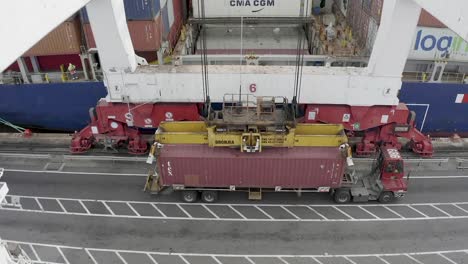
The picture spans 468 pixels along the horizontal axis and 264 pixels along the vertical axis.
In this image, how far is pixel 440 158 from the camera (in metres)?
21.2

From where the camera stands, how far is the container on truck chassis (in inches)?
639

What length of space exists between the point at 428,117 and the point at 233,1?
48.8 feet

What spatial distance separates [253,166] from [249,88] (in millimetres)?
4613

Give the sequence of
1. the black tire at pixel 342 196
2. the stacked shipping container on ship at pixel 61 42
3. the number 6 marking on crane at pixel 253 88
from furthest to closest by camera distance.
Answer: the stacked shipping container on ship at pixel 61 42 < the number 6 marking on crane at pixel 253 88 < the black tire at pixel 342 196

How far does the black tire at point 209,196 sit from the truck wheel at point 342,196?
563 centimetres

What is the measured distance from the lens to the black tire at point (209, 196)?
17.9 metres

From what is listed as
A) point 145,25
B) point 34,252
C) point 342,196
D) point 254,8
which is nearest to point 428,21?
point 342,196

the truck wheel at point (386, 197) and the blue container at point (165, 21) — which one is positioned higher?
the blue container at point (165, 21)

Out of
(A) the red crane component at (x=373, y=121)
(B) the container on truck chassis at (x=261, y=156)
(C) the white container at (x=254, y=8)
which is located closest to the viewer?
(B) the container on truck chassis at (x=261, y=156)

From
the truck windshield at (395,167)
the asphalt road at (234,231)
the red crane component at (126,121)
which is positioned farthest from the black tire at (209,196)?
the truck windshield at (395,167)

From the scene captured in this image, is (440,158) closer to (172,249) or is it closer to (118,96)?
(172,249)

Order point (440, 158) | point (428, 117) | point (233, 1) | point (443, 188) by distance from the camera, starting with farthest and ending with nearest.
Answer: point (233, 1) → point (428, 117) → point (440, 158) → point (443, 188)

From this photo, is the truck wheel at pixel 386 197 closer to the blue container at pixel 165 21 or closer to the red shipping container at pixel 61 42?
the blue container at pixel 165 21

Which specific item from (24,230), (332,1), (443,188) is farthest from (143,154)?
(332,1)
